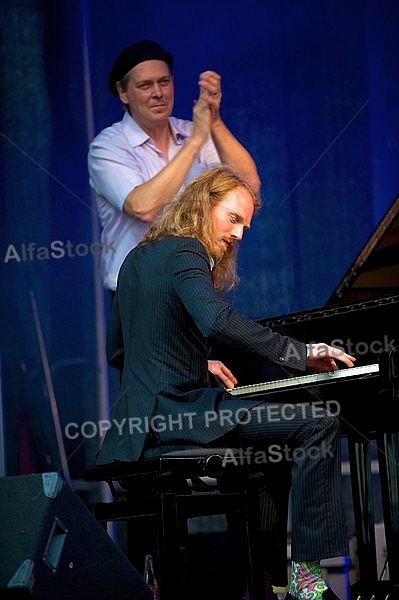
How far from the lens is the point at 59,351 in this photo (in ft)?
17.1

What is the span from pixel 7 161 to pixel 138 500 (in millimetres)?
2842

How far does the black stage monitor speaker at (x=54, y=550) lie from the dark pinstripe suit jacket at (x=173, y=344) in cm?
58

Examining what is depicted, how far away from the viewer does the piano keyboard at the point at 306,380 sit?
123 inches

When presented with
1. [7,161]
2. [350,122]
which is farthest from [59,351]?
[350,122]

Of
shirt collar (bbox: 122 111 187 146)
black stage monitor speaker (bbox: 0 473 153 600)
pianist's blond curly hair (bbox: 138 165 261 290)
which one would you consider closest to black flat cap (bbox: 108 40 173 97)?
shirt collar (bbox: 122 111 187 146)

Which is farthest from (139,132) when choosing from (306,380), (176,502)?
(176,502)

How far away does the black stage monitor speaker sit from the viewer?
2141 mm

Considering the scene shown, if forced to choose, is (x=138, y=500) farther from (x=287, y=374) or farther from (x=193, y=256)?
(x=287, y=374)

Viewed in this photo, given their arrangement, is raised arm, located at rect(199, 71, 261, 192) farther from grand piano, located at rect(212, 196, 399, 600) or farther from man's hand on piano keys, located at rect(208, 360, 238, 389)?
man's hand on piano keys, located at rect(208, 360, 238, 389)

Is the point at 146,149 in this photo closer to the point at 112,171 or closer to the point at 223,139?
the point at 112,171

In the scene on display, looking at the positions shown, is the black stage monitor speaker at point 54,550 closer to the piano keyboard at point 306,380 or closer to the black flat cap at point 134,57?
the piano keyboard at point 306,380

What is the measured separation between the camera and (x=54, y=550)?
2.23m

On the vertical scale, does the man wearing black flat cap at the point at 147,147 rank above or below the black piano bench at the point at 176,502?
above

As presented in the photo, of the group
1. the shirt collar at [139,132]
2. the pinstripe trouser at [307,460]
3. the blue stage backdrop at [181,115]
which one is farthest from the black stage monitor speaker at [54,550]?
the shirt collar at [139,132]
